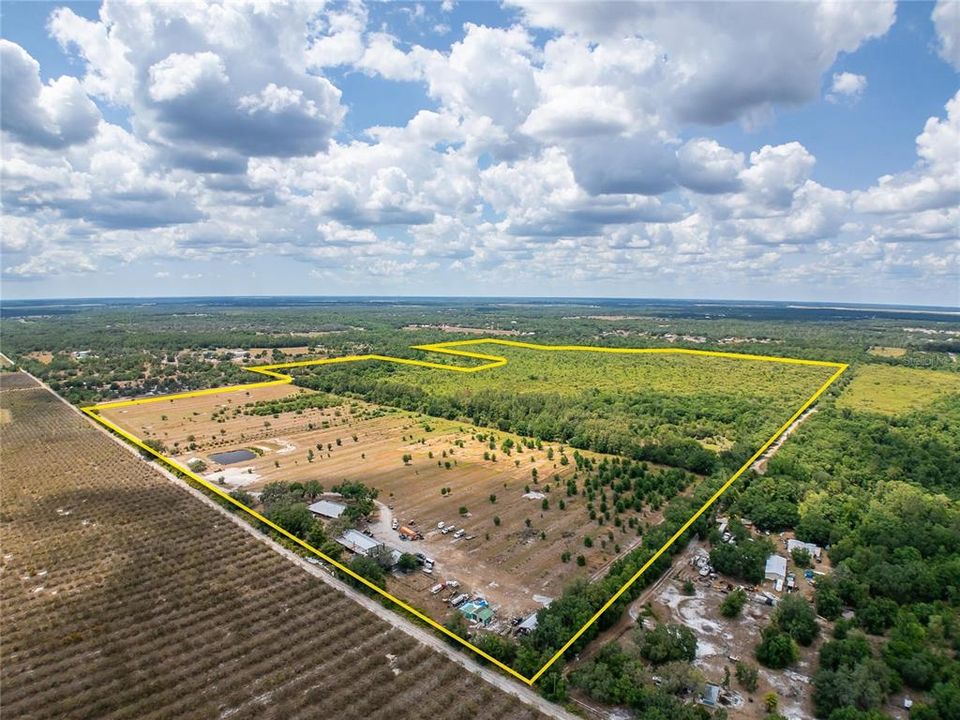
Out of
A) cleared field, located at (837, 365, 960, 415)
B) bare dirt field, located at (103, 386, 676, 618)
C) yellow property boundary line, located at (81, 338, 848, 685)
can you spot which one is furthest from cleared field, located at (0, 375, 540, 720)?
cleared field, located at (837, 365, 960, 415)

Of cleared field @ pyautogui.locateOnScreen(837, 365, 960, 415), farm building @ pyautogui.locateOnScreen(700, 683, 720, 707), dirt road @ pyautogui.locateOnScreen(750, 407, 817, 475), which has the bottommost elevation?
farm building @ pyautogui.locateOnScreen(700, 683, 720, 707)

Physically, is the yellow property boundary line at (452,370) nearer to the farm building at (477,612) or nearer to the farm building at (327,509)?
the farm building at (477,612)

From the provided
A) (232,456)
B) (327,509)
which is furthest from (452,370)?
(327,509)

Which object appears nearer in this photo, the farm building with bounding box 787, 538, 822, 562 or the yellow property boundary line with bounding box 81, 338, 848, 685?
the yellow property boundary line with bounding box 81, 338, 848, 685

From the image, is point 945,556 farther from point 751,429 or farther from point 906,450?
point 751,429

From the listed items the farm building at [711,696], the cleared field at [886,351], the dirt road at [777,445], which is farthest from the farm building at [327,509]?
the cleared field at [886,351]

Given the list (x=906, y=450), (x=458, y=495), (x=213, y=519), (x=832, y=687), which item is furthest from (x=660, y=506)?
(x=213, y=519)

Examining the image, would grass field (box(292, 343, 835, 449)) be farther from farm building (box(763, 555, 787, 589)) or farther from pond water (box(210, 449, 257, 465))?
pond water (box(210, 449, 257, 465))
